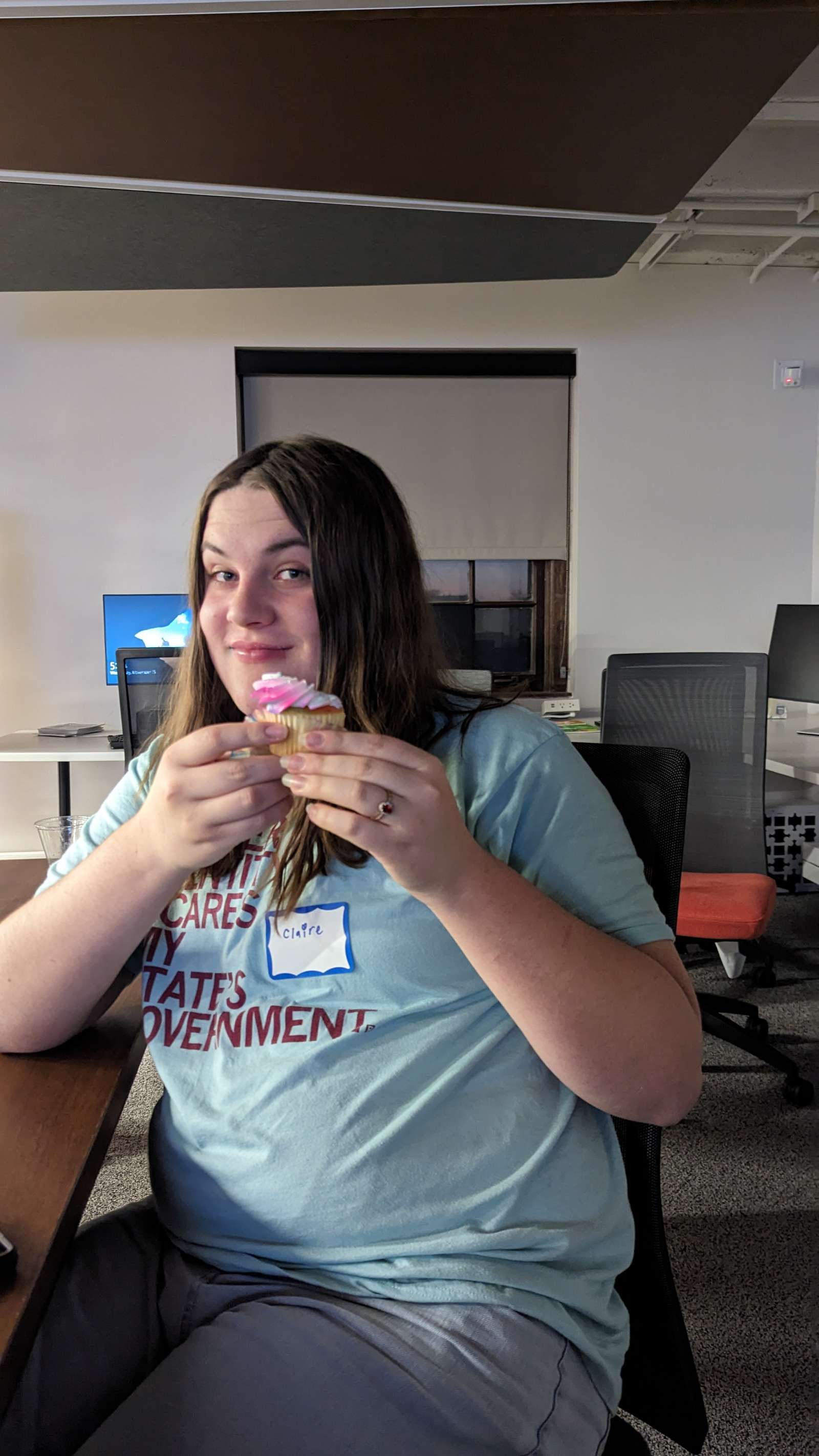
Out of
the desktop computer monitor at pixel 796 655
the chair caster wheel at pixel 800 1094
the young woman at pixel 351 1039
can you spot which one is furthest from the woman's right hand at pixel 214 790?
the desktop computer monitor at pixel 796 655

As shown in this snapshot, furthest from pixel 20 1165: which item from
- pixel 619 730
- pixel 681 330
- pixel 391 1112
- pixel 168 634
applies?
pixel 681 330

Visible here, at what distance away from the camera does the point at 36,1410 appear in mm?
774

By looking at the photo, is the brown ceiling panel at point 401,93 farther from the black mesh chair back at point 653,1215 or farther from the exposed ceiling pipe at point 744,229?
the exposed ceiling pipe at point 744,229

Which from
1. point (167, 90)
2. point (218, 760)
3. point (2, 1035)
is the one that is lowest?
point (2, 1035)

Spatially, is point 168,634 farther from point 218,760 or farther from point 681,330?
point 218,760

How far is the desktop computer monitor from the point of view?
13.5 ft

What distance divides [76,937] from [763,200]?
4641 mm

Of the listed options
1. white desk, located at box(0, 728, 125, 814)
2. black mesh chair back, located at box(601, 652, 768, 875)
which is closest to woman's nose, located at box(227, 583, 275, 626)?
black mesh chair back, located at box(601, 652, 768, 875)

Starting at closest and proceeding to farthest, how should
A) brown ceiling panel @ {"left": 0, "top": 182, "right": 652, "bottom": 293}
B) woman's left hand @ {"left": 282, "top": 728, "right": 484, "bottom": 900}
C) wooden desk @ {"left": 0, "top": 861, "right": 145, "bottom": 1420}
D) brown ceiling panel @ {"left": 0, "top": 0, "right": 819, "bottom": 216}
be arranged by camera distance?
wooden desk @ {"left": 0, "top": 861, "right": 145, "bottom": 1420}, woman's left hand @ {"left": 282, "top": 728, "right": 484, "bottom": 900}, brown ceiling panel @ {"left": 0, "top": 0, "right": 819, "bottom": 216}, brown ceiling panel @ {"left": 0, "top": 182, "right": 652, "bottom": 293}

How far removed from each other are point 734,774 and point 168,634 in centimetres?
290

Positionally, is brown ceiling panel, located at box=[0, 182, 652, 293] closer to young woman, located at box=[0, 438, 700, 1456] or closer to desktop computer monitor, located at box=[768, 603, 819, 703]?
young woman, located at box=[0, 438, 700, 1456]

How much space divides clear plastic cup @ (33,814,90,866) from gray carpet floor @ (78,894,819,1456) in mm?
1253

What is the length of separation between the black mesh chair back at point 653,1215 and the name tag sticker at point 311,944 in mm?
360

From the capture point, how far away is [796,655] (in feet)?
13.9
